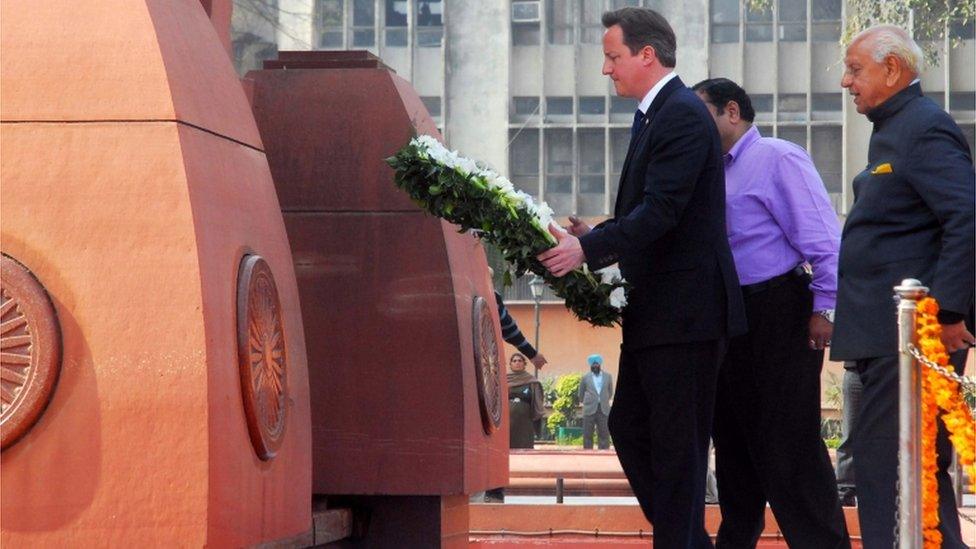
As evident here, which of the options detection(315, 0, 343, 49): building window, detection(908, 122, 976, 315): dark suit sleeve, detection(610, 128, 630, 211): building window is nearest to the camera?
detection(908, 122, 976, 315): dark suit sleeve

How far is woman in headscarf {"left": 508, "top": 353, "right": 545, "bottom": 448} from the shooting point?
17.7 m

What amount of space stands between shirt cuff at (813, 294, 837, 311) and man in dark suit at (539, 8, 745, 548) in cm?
82

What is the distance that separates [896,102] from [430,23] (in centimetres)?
3440

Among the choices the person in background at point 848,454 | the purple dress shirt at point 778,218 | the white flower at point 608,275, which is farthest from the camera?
the person in background at point 848,454

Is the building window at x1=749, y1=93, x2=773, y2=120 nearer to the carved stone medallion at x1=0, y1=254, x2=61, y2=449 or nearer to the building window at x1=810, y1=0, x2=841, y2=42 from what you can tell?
the building window at x1=810, y1=0, x2=841, y2=42

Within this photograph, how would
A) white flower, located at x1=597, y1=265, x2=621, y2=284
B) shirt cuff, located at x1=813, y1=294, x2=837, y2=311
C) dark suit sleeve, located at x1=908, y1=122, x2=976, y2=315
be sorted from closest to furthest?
1. dark suit sleeve, located at x1=908, y1=122, x2=976, y2=315
2. white flower, located at x1=597, y1=265, x2=621, y2=284
3. shirt cuff, located at x1=813, y1=294, x2=837, y2=311

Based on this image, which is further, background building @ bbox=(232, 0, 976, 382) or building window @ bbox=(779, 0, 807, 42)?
building window @ bbox=(779, 0, 807, 42)

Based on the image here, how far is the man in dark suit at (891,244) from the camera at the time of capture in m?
4.74

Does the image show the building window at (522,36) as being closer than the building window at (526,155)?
No

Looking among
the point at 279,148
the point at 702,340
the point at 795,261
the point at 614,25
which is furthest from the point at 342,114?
the point at 795,261

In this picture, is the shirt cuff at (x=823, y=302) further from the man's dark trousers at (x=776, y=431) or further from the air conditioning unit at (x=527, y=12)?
the air conditioning unit at (x=527, y=12)

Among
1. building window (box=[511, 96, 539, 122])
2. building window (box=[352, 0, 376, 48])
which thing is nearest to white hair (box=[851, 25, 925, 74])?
building window (box=[511, 96, 539, 122])

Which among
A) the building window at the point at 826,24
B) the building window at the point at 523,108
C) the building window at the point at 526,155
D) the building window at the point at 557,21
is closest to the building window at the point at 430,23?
the building window at the point at 523,108

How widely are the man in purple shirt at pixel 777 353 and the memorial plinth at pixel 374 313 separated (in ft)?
3.85
